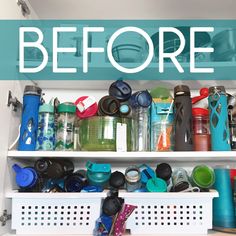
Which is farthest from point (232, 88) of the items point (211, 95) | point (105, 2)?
point (105, 2)

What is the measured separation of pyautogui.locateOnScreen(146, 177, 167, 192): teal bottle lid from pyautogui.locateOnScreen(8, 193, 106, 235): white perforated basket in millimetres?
144

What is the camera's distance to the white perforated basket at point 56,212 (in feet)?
2.96

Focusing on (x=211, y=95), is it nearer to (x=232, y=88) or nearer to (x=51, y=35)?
(x=232, y=88)

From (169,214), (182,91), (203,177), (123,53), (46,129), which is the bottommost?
(169,214)

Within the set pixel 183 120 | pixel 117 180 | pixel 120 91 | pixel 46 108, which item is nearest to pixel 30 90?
pixel 46 108

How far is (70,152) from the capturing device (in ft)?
3.08

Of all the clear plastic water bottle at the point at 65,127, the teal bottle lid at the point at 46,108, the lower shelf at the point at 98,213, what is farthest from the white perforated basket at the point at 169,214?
the teal bottle lid at the point at 46,108

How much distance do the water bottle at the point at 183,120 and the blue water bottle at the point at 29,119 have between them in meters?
0.46

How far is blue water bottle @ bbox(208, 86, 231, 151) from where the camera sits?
96cm

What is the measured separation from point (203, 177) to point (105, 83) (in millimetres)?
486

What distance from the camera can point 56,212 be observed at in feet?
2.99

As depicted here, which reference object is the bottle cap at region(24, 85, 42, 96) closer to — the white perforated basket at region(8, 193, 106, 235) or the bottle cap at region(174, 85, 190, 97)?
the white perforated basket at region(8, 193, 106, 235)

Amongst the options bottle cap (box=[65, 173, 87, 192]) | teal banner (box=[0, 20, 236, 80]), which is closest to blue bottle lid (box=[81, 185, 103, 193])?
bottle cap (box=[65, 173, 87, 192])

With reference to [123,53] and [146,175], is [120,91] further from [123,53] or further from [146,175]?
[146,175]
